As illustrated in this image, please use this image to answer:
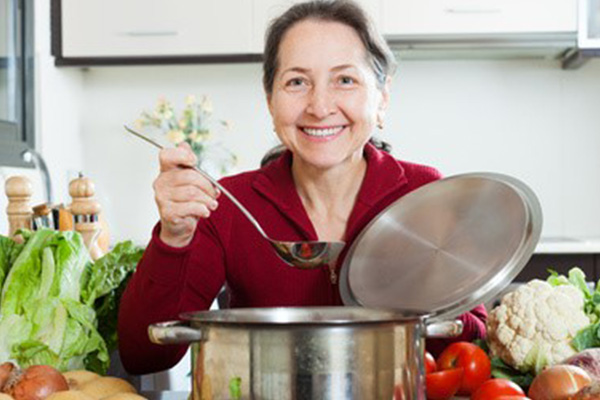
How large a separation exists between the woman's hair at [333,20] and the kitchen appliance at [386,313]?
391 mm

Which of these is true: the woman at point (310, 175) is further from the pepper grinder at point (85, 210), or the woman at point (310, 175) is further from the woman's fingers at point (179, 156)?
the woman's fingers at point (179, 156)

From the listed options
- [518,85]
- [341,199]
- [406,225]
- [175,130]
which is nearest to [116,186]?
[175,130]

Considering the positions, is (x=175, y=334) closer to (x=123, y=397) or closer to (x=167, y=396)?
(x=123, y=397)

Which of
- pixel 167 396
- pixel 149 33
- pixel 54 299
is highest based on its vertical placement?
pixel 149 33

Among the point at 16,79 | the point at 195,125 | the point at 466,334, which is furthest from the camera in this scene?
the point at 195,125

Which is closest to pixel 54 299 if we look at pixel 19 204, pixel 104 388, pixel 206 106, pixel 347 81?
pixel 104 388

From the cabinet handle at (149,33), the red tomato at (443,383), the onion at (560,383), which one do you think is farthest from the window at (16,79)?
the onion at (560,383)

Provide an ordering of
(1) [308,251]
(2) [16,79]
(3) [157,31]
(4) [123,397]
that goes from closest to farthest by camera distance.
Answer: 1. (4) [123,397]
2. (1) [308,251]
3. (2) [16,79]
4. (3) [157,31]

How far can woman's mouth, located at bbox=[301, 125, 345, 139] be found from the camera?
57.3 inches

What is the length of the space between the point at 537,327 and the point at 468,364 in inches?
6.5

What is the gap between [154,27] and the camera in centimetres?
314

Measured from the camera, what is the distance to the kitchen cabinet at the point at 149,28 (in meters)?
3.12

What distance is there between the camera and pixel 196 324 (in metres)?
0.77

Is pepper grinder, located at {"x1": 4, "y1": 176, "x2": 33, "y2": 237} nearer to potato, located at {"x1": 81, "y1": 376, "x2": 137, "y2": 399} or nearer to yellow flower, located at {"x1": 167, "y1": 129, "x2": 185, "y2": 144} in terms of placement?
potato, located at {"x1": 81, "y1": 376, "x2": 137, "y2": 399}
